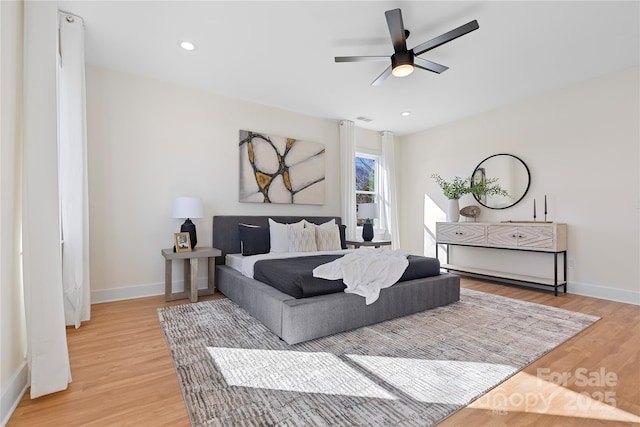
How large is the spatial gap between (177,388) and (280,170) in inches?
139

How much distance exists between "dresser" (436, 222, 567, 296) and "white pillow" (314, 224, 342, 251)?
2.00 metres

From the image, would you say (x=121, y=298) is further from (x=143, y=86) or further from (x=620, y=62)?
(x=620, y=62)

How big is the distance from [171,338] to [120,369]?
18.9 inches

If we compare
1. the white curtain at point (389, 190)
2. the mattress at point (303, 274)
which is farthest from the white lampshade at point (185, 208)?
the white curtain at point (389, 190)

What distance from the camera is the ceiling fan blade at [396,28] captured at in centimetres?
224

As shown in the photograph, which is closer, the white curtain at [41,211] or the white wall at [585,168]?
the white curtain at [41,211]

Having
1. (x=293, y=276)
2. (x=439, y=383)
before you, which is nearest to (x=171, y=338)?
(x=293, y=276)

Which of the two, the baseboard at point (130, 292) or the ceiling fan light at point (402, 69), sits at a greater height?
the ceiling fan light at point (402, 69)

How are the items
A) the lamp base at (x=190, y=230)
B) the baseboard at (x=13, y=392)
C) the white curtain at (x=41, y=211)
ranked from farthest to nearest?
the lamp base at (x=190, y=230), the white curtain at (x=41, y=211), the baseboard at (x=13, y=392)

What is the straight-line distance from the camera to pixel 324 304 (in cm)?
244

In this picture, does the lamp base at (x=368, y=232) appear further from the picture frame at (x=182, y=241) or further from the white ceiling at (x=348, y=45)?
the picture frame at (x=182, y=241)

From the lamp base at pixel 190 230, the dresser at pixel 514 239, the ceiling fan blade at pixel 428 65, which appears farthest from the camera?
the dresser at pixel 514 239

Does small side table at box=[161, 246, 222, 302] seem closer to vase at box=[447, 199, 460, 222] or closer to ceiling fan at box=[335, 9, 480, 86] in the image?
ceiling fan at box=[335, 9, 480, 86]

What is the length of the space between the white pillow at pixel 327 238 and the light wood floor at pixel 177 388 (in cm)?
227
